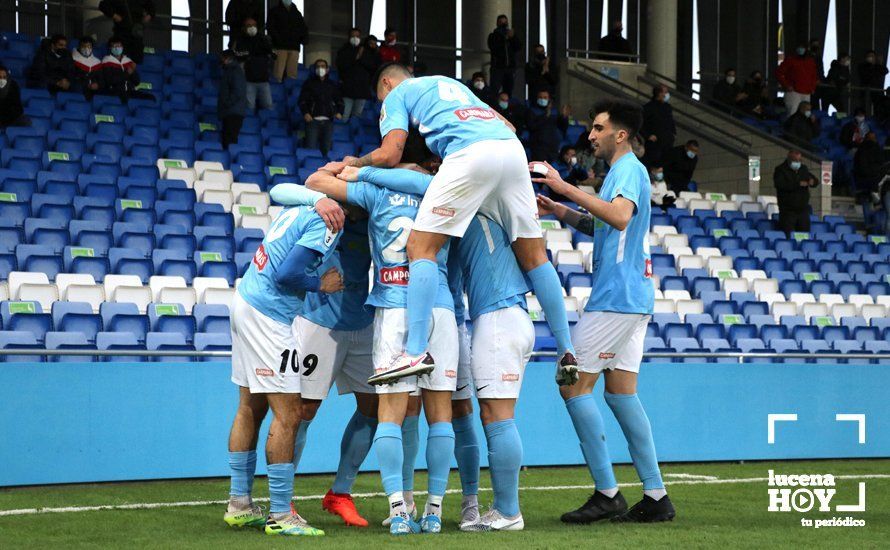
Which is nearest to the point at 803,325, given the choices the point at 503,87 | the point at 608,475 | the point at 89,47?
the point at 503,87

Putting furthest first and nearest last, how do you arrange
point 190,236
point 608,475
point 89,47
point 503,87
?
point 503,87, point 89,47, point 190,236, point 608,475

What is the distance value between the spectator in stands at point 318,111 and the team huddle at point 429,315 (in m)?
10.9

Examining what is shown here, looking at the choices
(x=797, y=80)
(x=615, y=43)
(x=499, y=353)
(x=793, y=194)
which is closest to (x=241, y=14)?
(x=793, y=194)

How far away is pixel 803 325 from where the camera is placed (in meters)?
15.8

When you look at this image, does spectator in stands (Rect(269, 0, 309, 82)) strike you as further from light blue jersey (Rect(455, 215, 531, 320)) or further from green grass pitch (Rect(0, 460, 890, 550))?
light blue jersey (Rect(455, 215, 531, 320))

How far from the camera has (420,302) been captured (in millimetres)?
6043

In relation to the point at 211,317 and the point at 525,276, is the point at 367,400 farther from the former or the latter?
the point at 211,317

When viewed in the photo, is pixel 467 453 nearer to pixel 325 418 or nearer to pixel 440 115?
pixel 440 115

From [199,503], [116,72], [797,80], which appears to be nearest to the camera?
[199,503]

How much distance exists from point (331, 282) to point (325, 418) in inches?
153

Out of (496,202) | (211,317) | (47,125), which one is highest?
(47,125)

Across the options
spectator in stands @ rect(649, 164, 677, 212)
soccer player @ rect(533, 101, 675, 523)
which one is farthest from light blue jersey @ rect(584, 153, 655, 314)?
spectator in stands @ rect(649, 164, 677, 212)

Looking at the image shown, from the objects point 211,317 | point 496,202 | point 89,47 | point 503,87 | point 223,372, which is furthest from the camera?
point 503,87

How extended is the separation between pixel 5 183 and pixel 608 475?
31.3 ft
